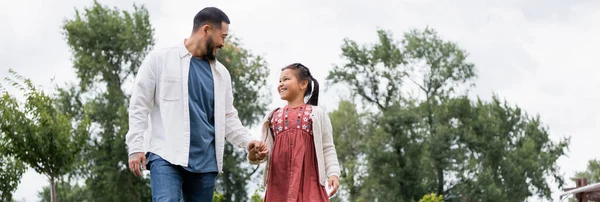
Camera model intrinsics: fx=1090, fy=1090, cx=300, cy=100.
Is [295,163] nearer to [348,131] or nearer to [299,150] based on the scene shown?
[299,150]

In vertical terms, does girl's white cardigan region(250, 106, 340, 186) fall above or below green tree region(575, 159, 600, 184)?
below

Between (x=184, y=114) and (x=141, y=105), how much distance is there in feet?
0.63

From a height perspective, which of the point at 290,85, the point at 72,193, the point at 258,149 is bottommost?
the point at 258,149

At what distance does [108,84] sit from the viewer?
3438 cm

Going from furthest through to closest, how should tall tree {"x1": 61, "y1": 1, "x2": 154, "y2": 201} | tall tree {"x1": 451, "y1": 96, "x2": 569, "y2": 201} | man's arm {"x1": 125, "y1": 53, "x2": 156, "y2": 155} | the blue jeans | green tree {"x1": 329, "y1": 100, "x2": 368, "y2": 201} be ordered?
green tree {"x1": 329, "y1": 100, "x2": 368, "y2": 201}, tall tree {"x1": 451, "y1": 96, "x2": 569, "y2": 201}, tall tree {"x1": 61, "y1": 1, "x2": 154, "y2": 201}, man's arm {"x1": 125, "y1": 53, "x2": 156, "y2": 155}, the blue jeans

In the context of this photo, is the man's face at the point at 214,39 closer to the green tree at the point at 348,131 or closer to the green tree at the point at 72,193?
the green tree at the point at 72,193

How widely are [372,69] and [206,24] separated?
3427cm

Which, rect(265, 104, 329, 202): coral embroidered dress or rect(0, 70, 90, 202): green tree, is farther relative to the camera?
rect(0, 70, 90, 202): green tree

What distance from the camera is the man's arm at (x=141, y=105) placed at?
14.9 feet

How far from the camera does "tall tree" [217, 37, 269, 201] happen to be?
3456cm

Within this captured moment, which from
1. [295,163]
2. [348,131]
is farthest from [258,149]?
[348,131]

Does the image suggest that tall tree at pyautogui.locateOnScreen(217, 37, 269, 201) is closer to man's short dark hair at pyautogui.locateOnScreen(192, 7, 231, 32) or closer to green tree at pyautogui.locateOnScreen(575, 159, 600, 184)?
green tree at pyautogui.locateOnScreen(575, 159, 600, 184)

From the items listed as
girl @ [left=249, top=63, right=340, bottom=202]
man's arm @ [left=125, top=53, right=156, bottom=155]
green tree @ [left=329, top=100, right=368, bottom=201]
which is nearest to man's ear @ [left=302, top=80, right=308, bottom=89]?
girl @ [left=249, top=63, right=340, bottom=202]

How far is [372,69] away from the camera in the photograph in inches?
1532
